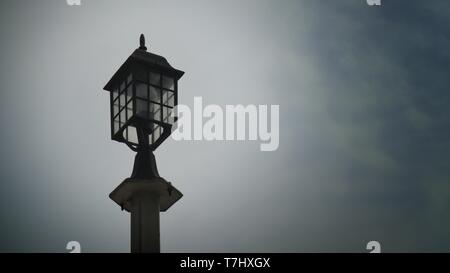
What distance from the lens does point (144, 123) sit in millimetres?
15641

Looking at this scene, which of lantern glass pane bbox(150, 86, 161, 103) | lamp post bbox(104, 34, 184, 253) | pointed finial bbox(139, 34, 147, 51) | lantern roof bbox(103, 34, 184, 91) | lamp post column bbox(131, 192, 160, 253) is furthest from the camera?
pointed finial bbox(139, 34, 147, 51)

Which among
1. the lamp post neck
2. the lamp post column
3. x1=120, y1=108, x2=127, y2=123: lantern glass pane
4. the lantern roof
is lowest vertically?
the lamp post column

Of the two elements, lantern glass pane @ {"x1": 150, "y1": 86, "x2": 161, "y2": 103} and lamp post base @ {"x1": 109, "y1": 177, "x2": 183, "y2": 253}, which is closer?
lamp post base @ {"x1": 109, "y1": 177, "x2": 183, "y2": 253}

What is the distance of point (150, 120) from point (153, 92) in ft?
1.96

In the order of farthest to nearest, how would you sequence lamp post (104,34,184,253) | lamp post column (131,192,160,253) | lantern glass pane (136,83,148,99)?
1. lantern glass pane (136,83,148,99)
2. lamp post (104,34,184,253)
3. lamp post column (131,192,160,253)

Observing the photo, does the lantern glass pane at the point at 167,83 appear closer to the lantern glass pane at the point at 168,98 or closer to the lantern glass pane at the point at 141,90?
the lantern glass pane at the point at 168,98

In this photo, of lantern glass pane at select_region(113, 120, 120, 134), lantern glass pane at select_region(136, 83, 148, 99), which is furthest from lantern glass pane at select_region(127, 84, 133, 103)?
lantern glass pane at select_region(113, 120, 120, 134)

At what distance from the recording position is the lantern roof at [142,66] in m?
15.8

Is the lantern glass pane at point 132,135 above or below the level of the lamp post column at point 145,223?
above

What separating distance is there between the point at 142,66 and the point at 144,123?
1.19 meters

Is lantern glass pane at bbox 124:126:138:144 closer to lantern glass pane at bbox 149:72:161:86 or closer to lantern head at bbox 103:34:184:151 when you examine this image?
lantern head at bbox 103:34:184:151

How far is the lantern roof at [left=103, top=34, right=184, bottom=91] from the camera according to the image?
1584 centimetres

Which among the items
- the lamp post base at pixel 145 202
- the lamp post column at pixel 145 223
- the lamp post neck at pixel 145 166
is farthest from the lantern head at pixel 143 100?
the lamp post column at pixel 145 223
